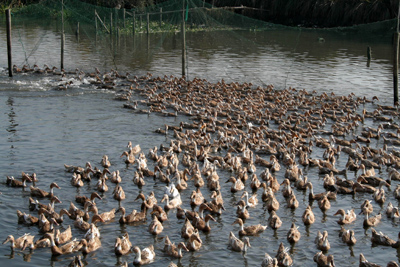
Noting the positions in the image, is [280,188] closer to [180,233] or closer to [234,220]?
[234,220]

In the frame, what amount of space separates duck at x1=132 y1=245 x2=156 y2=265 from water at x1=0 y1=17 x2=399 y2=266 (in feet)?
0.79

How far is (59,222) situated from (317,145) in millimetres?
11582

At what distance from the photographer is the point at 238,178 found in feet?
57.0

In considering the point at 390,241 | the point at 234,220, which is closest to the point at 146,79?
the point at 234,220

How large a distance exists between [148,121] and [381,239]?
13974 millimetres

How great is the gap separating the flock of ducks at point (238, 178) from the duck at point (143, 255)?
2 cm

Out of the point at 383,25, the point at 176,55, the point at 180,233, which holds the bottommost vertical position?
the point at 180,233

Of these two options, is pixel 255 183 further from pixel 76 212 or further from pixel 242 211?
pixel 76 212

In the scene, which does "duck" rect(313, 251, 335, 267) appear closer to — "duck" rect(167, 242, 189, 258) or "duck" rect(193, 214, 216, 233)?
"duck" rect(193, 214, 216, 233)

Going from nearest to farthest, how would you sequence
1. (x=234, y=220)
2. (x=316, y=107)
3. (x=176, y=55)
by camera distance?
(x=234, y=220) < (x=316, y=107) < (x=176, y=55)

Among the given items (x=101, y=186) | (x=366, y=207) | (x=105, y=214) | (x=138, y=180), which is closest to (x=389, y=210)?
(x=366, y=207)

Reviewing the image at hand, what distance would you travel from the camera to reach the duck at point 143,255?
12422 mm

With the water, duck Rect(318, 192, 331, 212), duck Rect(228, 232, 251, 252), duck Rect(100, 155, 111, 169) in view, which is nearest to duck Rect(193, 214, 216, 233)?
the water

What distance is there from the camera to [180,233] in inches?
556
